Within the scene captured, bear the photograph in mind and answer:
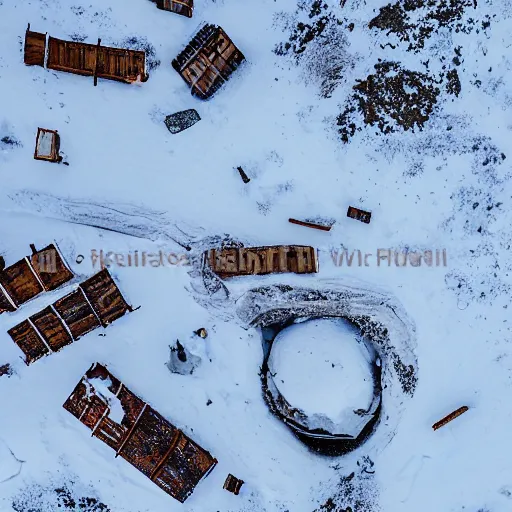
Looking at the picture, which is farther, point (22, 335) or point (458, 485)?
point (458, 485)

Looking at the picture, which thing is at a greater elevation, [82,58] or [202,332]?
[82,58]

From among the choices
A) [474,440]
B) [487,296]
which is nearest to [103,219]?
[487,296]

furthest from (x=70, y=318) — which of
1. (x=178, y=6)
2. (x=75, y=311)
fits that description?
(x=178, y=6)

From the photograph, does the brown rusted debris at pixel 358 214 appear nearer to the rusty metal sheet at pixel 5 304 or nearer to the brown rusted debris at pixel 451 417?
the brown rusted debris at pixel 451 417

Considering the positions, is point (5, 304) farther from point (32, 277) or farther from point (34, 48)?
point (34, 48)

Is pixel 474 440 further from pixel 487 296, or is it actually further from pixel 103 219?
pixel 103 219

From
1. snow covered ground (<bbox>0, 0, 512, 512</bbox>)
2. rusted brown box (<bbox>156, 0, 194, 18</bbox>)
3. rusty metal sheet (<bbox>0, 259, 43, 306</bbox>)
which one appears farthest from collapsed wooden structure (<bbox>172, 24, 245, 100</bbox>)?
rusty metal sheet (<bbox>0, 259, 43, 306</bbox>)
